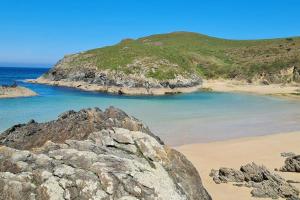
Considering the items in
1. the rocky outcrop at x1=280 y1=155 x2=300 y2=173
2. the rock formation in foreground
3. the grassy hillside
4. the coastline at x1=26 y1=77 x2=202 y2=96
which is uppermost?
the grassy hillside

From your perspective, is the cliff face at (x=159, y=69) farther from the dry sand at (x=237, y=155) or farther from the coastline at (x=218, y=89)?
the dry sand at (x=237, y=155)

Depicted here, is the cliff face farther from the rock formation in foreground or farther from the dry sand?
the rock formation in foreground

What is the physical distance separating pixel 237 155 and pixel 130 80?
5959 cm

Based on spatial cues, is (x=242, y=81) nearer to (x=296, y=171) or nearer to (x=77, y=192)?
(x=296, y=171)

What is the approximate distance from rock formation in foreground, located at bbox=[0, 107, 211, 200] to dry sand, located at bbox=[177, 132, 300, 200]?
19.1ft

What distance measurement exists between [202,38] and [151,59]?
74.6m

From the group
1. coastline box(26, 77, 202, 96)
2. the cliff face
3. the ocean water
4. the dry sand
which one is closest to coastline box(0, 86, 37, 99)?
the ocean water

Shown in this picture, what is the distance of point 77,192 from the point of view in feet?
29.5

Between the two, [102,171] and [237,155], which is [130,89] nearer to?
[237,155]

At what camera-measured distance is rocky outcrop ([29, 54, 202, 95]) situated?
81125 millimetres

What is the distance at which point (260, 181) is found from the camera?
1828 cm

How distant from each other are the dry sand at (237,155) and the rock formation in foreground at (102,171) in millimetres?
5807

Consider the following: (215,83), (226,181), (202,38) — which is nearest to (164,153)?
(226,181)

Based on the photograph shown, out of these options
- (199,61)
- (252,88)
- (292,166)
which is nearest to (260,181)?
(292,166)
